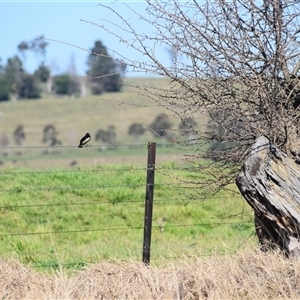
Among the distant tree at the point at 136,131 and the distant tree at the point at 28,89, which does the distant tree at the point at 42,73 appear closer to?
the distant tree at the point at 28,89

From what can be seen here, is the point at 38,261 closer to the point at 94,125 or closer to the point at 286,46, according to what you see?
the point at 286,46

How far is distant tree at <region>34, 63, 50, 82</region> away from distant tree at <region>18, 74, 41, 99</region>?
709 mm

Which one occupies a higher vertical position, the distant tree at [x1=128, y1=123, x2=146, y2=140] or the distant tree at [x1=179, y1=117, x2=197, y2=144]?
the distant tree at [x1=179, y1=117, x2=197, y2=144]

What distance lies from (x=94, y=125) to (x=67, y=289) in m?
66.2

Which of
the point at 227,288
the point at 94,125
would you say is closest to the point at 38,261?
the point at 227,288

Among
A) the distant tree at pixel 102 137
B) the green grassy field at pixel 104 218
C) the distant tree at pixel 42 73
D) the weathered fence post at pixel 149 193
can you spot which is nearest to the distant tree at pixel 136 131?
the distant tree at pixel 102 137

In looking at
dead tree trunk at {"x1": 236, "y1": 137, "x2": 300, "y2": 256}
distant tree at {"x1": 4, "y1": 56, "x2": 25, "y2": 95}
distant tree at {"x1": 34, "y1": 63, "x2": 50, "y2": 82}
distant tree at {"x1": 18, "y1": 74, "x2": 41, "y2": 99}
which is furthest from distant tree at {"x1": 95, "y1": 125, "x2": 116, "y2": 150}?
dead tree trunk at {"x1": 236, "y1": 137, "x2": 300, "y2": 256}

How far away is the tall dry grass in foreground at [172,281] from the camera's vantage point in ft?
19.1

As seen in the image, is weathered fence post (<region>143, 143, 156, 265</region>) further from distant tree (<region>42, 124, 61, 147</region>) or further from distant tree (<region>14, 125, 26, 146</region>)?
distant tree (<region>14, 125, 26, 146</region>)

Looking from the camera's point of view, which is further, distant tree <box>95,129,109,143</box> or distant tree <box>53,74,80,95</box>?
distant tree <box>53,74,80,95</box>

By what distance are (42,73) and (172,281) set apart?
8438cm

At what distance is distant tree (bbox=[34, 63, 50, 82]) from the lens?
3458 inches

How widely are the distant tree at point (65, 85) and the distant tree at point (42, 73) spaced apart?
49.7 inches

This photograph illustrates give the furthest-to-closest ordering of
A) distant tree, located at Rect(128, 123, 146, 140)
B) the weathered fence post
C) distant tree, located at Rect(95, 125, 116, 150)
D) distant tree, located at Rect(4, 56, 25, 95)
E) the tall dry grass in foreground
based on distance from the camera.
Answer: distant tree, located at Rect(4, 56, 25, 95)
distant tree, located at Rect(128, 123, 146, 140)
distant tree, located at Rect(95, 125, 116, 150)
the weathered fence post
the tall dry grass in foreground
